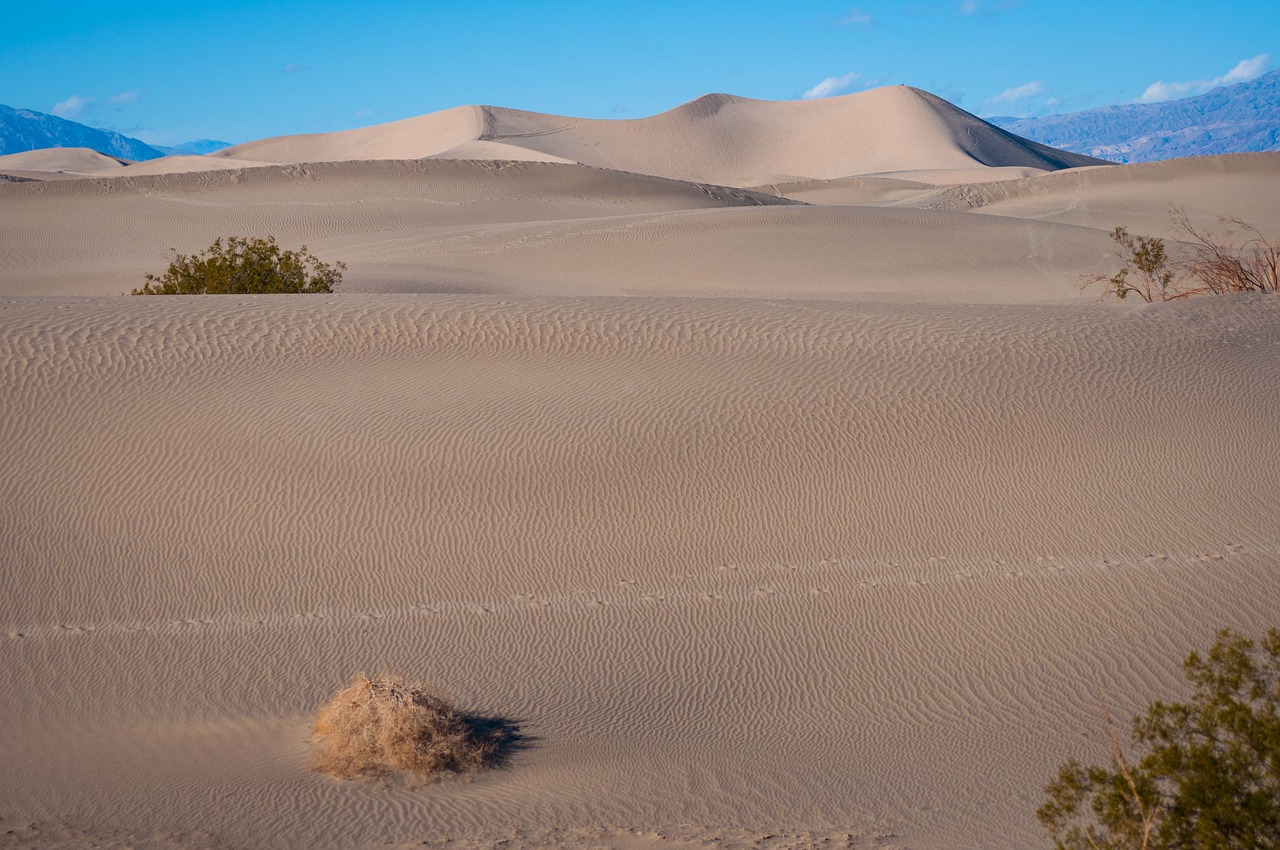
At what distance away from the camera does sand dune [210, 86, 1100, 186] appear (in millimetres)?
86750

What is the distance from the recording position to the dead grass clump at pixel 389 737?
225 inches

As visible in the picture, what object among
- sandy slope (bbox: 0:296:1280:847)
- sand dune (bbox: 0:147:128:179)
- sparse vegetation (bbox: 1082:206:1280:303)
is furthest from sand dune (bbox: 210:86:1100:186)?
sandy slope (bbox: 0:296:1280:847)

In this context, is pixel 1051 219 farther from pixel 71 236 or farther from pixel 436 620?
pixel 436 620

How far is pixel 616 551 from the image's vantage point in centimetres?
841

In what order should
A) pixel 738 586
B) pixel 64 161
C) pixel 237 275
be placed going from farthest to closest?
pixel 64 161 < pixel 237 275 < pixel 738 586

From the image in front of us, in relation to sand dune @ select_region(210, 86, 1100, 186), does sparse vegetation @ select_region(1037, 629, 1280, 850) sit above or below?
below

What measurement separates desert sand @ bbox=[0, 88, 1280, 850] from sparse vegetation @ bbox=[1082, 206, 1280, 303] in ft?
8.65

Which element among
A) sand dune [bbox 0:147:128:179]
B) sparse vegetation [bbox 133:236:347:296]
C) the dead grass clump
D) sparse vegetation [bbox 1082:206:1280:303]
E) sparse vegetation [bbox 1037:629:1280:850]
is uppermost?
sand dune [bbox 0:147:128:179]

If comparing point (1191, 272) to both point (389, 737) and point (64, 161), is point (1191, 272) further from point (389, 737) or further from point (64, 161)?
point (64, 161)

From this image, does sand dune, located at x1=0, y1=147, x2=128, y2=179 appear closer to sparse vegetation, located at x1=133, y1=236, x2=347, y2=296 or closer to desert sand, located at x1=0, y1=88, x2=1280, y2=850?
sparse vegetation, located at x1=133, y1=236, x2=347, y2=296

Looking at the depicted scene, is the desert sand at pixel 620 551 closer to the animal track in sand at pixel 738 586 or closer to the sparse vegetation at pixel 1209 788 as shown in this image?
the animal track in sand at pixel 738 586

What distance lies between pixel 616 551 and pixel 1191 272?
11848 millimetres

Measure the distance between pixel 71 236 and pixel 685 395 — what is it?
24180 mm

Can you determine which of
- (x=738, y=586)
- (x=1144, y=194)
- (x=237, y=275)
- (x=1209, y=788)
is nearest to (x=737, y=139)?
(x=1144, y=194)
